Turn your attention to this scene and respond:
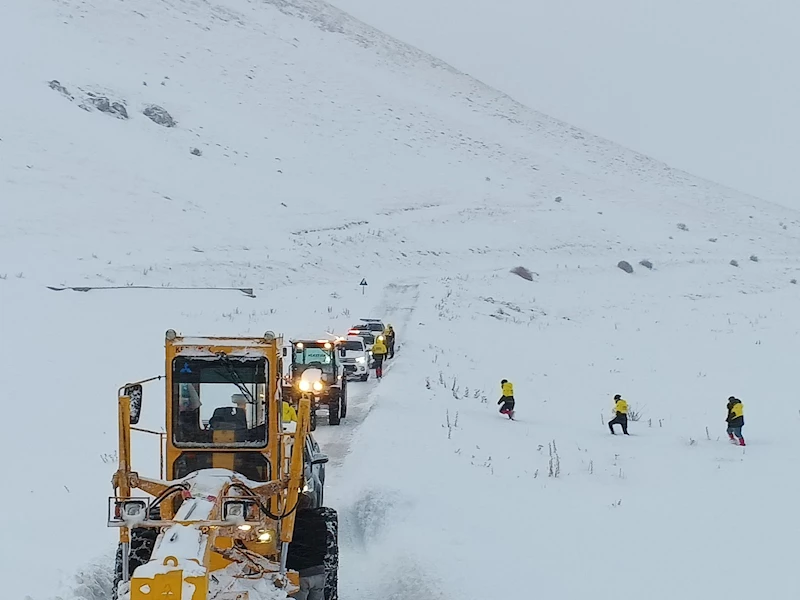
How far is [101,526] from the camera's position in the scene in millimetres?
10625

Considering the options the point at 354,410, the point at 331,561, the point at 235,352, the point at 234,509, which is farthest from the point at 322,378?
the point at 234,509

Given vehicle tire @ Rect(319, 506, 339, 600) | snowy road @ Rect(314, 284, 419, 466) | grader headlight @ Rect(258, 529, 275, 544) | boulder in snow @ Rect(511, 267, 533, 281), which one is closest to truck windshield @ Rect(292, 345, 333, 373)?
snowy road @ Rect(314, 284, 419, 466)

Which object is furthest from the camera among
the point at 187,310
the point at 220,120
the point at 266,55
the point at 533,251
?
the point at 266,55

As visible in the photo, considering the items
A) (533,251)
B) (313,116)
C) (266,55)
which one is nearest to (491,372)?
(533,251)

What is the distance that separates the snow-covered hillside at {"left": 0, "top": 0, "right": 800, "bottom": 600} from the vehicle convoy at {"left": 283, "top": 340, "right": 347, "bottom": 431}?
2.10 feet

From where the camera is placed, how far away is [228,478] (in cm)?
669

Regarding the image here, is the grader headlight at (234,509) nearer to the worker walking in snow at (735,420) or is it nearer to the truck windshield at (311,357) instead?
the worker walking in snow at (735,420)

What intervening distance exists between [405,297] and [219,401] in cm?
3623

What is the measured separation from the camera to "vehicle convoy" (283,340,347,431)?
17797 mm

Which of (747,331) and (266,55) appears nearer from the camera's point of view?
(747,331)

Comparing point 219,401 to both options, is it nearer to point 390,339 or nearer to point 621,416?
point 621,416

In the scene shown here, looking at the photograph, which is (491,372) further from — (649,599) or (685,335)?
(649,599)

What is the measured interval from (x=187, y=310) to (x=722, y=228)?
209 ft

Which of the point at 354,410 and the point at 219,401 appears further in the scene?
the point at 354,410
